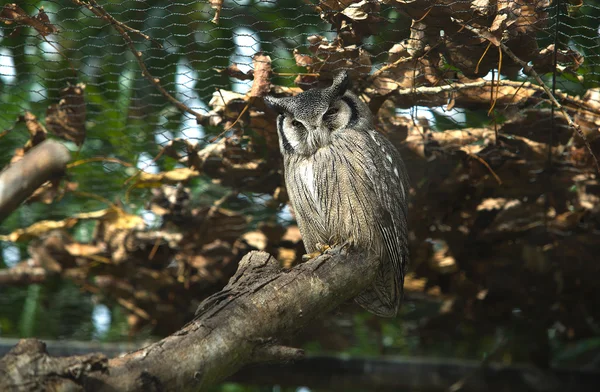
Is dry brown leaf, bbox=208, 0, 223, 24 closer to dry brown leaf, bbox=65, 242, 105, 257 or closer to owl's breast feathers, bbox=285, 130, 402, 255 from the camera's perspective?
owl's breast feathers, bbox=285, 130, 402, 255

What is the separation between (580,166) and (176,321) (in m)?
2.64

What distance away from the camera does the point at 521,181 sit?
10.3ft

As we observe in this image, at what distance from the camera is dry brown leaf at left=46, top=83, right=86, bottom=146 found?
2.90 meters

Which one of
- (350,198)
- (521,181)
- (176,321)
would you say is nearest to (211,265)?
(176,321)

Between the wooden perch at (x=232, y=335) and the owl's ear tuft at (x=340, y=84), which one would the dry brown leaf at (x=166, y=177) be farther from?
the wooden perch at (x=232, y=335)

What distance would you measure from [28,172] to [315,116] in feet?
6.10

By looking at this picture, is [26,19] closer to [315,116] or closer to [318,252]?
[315,116]

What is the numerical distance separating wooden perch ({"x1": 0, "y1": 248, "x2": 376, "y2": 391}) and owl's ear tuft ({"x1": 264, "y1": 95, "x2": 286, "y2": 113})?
690 millimetres

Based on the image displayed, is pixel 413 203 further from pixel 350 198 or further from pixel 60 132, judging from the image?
pixel 60 132

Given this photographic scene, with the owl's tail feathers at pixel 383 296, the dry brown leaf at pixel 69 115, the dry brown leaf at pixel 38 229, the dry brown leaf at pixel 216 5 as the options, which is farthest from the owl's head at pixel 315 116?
the dry brown leaf at pixel 38 229

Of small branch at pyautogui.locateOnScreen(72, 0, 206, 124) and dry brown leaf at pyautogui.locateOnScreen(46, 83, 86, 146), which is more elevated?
small branch at pyautogui.locateOnScreen(72, 0, 206, 124)

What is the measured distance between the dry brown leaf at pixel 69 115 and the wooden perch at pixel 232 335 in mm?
1181

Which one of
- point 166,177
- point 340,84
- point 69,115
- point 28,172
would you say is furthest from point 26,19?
point 28,172

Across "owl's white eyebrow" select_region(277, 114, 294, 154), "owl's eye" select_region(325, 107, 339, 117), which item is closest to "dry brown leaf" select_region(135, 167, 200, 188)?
"owl's white eyebrow" select_region(277, 114, 294, 154)
